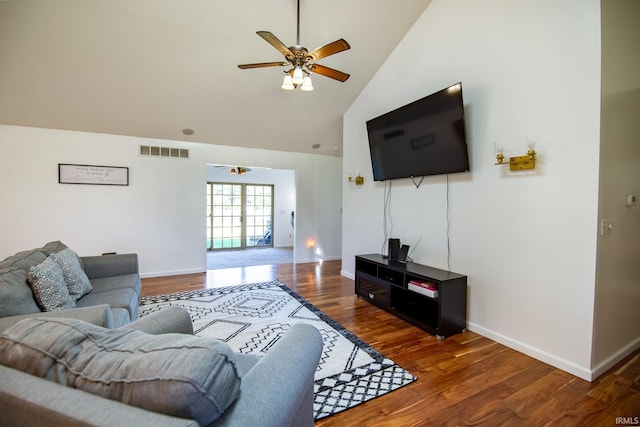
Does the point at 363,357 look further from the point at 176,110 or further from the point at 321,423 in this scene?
the point at 176,110

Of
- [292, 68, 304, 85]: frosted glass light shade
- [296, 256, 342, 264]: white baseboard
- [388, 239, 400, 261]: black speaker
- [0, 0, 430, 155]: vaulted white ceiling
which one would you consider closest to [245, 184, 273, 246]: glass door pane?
[296, 256, 342, 264]: white baseboard

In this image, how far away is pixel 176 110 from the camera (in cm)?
418

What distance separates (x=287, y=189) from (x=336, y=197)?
2673 millimetres

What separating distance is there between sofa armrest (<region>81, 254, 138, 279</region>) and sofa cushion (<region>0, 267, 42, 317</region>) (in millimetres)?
1153

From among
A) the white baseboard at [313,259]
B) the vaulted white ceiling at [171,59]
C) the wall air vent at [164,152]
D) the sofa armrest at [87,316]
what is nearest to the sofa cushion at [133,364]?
the sofa armrest at [87,316]

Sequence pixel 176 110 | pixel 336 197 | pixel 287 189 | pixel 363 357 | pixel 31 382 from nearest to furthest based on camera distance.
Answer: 1. pixel 31 382
2. pixel 363 357
3. pixel 176 110
4. pixel 336 197
5. pixel 287 189

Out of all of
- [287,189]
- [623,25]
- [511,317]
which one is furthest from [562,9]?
[287,189]

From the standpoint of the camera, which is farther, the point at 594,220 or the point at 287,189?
the point at 287,189

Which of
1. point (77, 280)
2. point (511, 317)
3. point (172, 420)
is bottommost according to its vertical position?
point (511, 317)

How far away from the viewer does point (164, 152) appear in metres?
4.86

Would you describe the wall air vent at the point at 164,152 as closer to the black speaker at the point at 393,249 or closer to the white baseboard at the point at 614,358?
the black speaker at the point at 393,249

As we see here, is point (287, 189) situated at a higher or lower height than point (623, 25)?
lower

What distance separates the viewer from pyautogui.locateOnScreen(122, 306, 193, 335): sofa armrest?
1391 mm

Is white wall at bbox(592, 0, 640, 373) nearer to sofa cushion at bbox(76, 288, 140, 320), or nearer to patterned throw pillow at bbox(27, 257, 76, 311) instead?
sofa cushion at bbox(76, 288, 140, 320)
